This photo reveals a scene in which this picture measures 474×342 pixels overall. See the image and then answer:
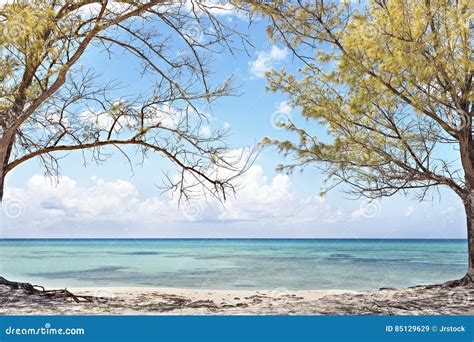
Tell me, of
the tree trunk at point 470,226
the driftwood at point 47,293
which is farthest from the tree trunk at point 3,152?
the tree trunk at point 470,226

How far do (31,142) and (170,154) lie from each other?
171 centimetres

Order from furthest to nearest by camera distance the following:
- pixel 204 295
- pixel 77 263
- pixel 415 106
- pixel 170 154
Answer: pixel 77 263 < pixel 204 295 < pixel 170 154 < pixel 415 106

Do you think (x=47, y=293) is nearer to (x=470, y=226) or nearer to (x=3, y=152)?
(x=3, y=152)

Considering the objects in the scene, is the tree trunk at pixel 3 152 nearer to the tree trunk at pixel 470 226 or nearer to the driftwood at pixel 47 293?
the driftwood at pixel 47 293

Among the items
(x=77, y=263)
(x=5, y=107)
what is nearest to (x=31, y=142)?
(x=5, y=107)

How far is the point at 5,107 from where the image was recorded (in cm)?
478

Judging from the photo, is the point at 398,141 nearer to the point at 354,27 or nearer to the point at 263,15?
the point at 354,27

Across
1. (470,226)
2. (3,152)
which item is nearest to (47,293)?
(3,152)

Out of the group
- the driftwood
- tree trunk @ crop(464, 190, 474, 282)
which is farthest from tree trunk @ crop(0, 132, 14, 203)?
tree trunk @ crop(464, 190, 474, 282)

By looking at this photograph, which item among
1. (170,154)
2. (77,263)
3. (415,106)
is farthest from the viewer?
(77,263)

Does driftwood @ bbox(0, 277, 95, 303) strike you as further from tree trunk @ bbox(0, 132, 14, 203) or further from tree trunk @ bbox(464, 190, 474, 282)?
tree trunk @ bbox(464, 190, 474, 282)

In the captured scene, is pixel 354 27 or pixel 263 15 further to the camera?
pixel 354 27

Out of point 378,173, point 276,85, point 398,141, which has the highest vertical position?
point 276,85

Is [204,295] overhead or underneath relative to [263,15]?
underneath
